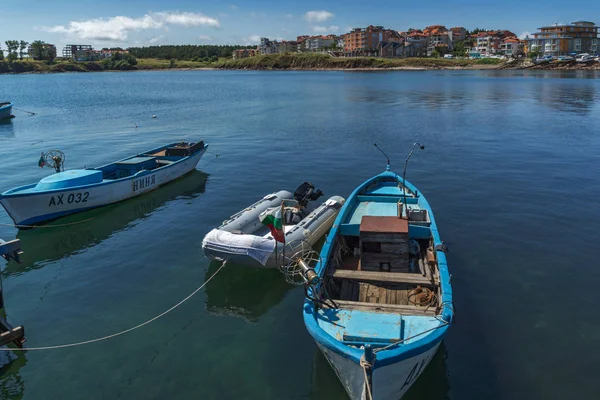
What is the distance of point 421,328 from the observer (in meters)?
10.1

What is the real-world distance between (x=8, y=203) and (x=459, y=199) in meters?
21.3

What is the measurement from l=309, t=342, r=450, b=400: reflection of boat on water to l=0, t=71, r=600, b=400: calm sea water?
0.04 metres

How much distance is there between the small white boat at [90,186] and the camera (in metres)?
20.2

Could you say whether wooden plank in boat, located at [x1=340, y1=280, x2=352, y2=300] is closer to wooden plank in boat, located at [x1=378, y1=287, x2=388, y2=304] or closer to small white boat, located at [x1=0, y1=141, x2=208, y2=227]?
wooden plank in boat, located at [x1=378, y1=287, x2=388, y2=304]

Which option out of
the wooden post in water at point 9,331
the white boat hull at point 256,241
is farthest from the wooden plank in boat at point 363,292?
the wooden post in water at point 9,331

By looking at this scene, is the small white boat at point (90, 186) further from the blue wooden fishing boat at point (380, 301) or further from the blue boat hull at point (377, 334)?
the blue boat hull at point (377, 334)

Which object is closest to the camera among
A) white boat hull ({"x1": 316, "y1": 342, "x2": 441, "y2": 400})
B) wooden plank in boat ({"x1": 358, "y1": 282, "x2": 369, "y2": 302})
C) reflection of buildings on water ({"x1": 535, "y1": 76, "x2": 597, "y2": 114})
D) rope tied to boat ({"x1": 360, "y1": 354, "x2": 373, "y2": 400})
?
rope tied to boat ({"x1": 360, "y1": 354, "x2": 373, "y2": 400})

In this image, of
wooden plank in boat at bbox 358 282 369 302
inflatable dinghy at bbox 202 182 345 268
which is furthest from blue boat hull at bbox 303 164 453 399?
inflatable dinghy at bbox 202 182 345 268

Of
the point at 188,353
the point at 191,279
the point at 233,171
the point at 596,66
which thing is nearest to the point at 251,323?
the point at 188,353

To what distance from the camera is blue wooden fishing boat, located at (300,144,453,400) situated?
8.98 metres

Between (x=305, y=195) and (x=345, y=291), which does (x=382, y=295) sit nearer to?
(x=345, y=291)

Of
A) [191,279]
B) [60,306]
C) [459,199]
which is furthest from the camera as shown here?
[459,199]

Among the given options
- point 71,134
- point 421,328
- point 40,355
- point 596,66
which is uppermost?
point 596,66

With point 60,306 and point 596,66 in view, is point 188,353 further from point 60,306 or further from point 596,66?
point 596,66
